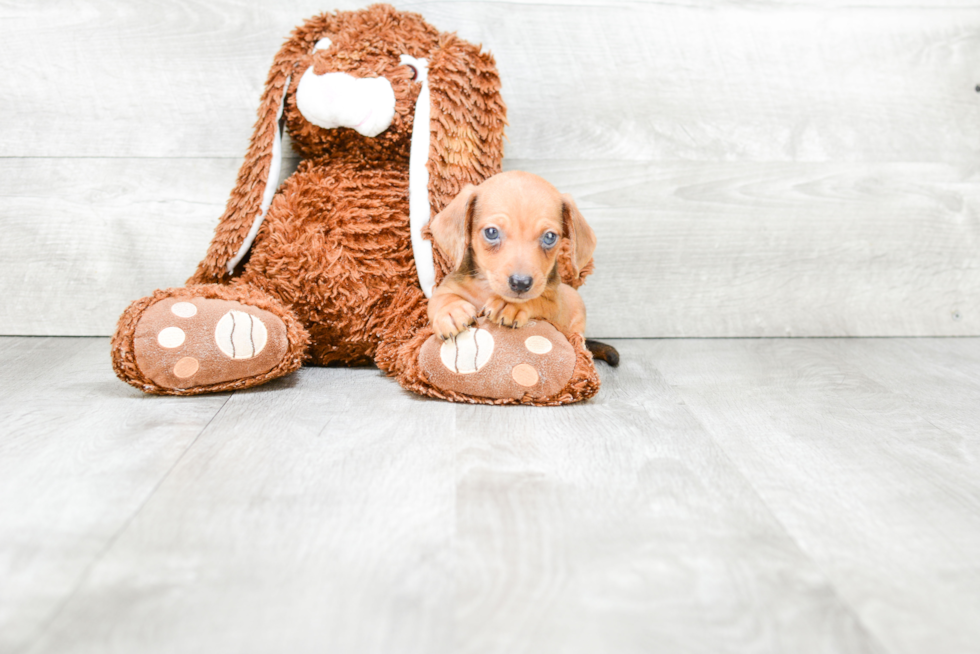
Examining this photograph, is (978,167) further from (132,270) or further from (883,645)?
(132,270)

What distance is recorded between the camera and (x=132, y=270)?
5.69ft

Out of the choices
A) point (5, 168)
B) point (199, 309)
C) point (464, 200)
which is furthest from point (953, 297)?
point (5, 168)

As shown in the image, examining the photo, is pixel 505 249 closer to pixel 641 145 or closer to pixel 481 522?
A: pixel 481 522

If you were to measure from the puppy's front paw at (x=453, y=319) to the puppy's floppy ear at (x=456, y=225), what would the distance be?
0.08m

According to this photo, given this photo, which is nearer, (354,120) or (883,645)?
(883,645)

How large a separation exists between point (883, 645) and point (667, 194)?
127 cm

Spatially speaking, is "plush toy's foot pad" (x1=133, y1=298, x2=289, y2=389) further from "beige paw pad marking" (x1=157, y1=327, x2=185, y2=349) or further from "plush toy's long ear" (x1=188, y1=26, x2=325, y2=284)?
"plush toy's long ear" (x1=188, y1=26, x2=325, y2=284)

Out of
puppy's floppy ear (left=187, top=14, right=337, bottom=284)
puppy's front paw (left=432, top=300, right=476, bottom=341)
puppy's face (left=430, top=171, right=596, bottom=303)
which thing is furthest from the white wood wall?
puppy's front paw (left=432, top=300, right=476, bottom=341)

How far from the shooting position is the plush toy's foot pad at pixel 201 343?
123 centimetres

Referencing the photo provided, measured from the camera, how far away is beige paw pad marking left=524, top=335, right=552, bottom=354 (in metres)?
1.26

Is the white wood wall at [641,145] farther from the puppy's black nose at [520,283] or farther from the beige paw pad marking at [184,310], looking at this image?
the puppy's black nose at [520,283]

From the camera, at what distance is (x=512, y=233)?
1.24 metres

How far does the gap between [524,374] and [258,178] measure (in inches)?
26.1

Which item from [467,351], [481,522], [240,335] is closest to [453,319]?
[467,351]
